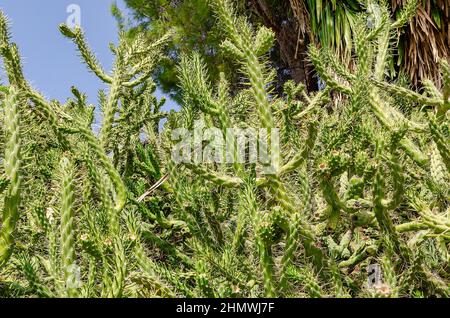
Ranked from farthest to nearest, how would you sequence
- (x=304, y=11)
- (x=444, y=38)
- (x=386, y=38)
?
(x=304, y=11), (x=444, y=38), (x=386, y=38)

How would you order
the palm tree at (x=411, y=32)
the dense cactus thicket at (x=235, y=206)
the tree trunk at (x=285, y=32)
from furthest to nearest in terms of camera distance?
the tree trunk at (x=285, y=32) < the palm tree at (x=411, y=32) < the dense cactus thicket at (x=235, y=206)

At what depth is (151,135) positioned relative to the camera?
2.50 meters

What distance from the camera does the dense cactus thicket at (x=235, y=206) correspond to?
1.15 m

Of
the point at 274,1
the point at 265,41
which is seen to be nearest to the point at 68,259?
the point at 265,41

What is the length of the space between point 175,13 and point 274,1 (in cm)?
232

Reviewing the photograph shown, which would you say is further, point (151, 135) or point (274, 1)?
point (274, 1)

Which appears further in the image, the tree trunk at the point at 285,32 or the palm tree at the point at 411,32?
the tree trunk at the point at 285,32

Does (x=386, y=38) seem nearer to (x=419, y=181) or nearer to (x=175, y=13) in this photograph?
(x=419, y=181)

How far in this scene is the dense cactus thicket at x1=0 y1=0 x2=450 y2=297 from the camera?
115cm

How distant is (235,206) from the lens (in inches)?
73.1

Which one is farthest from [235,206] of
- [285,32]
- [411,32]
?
[285,32]

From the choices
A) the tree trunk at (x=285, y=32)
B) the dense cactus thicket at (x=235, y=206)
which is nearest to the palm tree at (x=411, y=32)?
the tree trunk at (x=285, y=32)

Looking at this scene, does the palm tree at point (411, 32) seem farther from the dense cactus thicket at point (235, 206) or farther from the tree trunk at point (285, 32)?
the dense cactus thicket at point (235, 206)

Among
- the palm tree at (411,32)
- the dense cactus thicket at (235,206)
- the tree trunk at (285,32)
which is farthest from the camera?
the tree trunk at (285,32)
